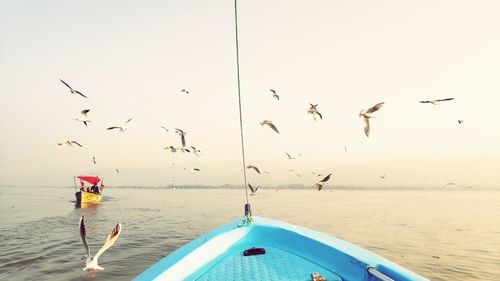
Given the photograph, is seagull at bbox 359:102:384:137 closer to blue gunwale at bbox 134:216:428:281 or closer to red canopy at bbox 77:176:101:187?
blue gunwale at bbox 134:216:428:281

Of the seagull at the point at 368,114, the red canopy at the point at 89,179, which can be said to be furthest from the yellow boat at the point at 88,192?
the seagull at the point at 368,114

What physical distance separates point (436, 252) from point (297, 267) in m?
11.2

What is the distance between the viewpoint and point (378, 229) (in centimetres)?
1906

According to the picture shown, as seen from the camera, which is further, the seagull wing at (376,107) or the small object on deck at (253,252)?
the seagull wing at (376,107)

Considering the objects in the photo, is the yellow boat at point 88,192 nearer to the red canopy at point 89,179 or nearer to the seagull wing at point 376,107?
the red canopy at point 89,179

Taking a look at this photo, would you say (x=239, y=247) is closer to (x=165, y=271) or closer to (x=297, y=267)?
(x=297, y=267)

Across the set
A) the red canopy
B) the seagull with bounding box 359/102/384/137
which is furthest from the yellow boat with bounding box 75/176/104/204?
the seagull with bounding box 359/102/384/137

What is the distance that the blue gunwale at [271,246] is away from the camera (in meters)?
3.64

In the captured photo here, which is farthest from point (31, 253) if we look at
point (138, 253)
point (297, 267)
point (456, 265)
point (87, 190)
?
point (87, 190)

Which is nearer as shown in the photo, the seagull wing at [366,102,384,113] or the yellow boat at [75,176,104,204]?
the seagull wing at [366,102,384,113]

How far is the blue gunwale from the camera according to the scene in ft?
11.9

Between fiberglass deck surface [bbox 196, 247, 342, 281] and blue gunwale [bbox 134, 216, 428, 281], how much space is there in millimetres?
70

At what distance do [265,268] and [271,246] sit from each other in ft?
1.63

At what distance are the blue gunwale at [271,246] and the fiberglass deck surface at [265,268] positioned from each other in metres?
0.07
